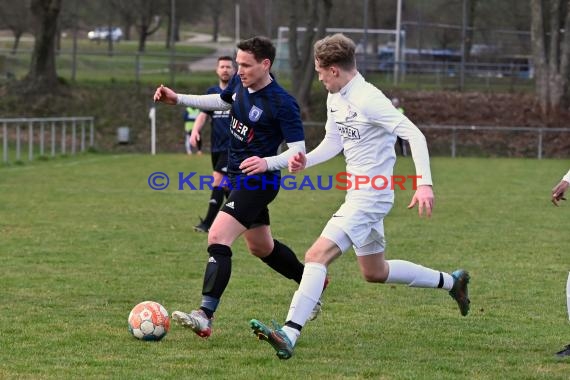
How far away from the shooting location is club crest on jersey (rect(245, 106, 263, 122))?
261 inches

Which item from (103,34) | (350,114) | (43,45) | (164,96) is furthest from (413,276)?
(103,34)

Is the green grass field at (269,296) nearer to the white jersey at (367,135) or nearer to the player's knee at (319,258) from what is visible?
the player's knee at (319,258)

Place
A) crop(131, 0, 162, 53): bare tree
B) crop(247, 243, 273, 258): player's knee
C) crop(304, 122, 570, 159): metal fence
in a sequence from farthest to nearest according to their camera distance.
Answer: crop(131, 0, 162, 53): bare tree < crop(304, 122, 570, 159): metal fence < crop(247, 243, 273, 258): player's knee

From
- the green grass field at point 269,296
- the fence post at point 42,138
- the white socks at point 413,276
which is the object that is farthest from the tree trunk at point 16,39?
the white socks at point 413,276

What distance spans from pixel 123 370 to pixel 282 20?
3622 centimetres

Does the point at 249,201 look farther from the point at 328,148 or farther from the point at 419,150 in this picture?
the point at 419,150

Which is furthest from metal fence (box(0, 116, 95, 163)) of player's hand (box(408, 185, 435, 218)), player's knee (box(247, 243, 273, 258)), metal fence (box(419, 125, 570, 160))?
player's hand (box(408, 185, 435, 218))

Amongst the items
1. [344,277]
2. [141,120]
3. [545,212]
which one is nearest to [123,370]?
[344,277]

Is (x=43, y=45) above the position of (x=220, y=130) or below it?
above

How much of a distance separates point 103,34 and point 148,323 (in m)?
47.3

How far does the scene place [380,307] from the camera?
7664mm

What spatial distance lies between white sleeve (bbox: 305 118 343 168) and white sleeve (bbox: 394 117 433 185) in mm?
609

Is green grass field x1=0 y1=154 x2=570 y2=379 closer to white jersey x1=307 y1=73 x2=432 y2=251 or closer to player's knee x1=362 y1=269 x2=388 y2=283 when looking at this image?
player's knee x1=362 y1=269 x2=388 y2=283

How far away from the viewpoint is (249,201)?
21.7 ft
